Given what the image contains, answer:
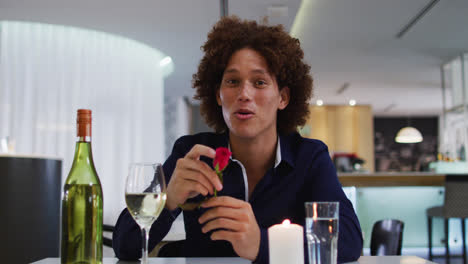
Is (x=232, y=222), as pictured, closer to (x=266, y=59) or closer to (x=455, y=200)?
(x=266, y=59)

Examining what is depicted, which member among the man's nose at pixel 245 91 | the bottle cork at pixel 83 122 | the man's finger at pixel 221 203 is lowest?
the man's finger at pixel 221 203

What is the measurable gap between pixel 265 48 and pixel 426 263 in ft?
2.62

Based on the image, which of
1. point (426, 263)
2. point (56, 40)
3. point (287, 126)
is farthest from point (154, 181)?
point (56, 40)

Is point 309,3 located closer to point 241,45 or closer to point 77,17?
point 77,17

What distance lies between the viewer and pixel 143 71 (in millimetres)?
6895

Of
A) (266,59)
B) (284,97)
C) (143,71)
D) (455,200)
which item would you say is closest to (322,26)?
(455,200)

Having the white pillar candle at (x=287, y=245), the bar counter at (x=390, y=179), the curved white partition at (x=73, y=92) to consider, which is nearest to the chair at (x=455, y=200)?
the bar counter at (x=390, y=179)

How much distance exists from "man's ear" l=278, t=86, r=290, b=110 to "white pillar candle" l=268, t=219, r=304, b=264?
2.88ft

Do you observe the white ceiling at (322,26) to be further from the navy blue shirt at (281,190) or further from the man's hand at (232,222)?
the man's hand at (232,222)

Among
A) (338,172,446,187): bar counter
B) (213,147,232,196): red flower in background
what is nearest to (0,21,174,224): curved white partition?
(338,172,446,187): bar counter

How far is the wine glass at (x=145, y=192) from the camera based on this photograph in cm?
78

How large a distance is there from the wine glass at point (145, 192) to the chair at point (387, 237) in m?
1.13

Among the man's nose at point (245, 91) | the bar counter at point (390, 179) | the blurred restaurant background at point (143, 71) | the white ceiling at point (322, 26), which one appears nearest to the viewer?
the man's nose at point (245, 91)

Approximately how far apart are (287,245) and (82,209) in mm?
418
